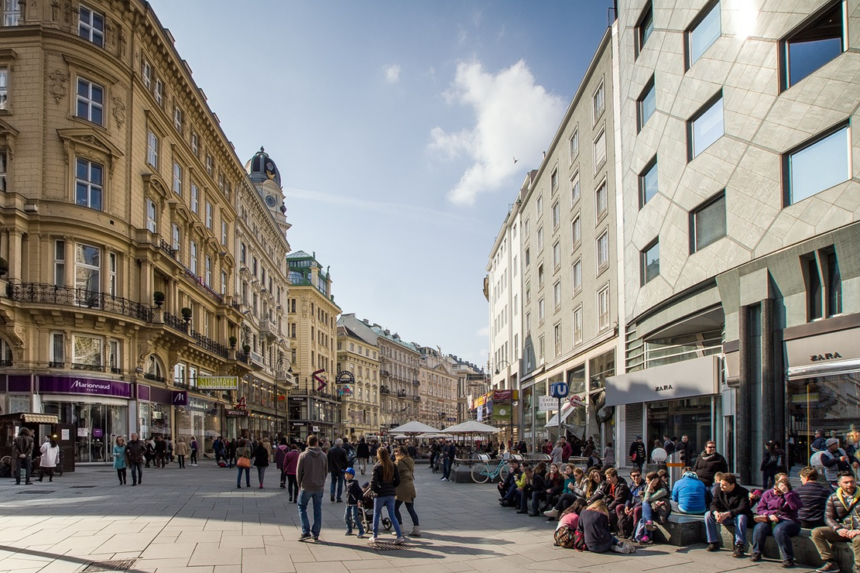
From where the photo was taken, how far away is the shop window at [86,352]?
3062cm

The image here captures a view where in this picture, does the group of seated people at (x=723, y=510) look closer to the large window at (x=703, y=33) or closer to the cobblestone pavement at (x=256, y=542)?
the cobblestone pavement at (x=256, y=542)

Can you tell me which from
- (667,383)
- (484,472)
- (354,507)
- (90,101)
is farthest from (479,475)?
(90,101)

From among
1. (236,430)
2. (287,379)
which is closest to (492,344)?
(287,379)

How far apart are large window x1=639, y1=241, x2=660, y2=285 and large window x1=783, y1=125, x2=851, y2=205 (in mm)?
7658

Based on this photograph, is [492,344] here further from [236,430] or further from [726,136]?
[726,136]

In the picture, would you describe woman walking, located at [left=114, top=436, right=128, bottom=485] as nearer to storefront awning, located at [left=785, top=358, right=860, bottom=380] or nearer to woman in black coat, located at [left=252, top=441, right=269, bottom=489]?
woman in black coat, located at [left=252, top=441, right=269, bottom=489]

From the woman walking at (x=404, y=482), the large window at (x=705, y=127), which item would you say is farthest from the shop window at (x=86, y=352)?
the large window at (x=705, y=127)

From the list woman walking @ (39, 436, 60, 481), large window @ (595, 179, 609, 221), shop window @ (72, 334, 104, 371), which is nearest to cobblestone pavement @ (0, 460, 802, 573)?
woman walking @ (39, 436, 60, 481)

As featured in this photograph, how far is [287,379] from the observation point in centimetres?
7000

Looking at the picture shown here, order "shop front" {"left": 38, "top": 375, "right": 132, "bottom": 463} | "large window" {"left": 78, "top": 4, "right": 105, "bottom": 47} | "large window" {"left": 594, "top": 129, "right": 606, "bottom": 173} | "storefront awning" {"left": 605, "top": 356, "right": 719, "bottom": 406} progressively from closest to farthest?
1. "storefront awning" {"left": 605, "top": 356, "right": 719, "bottom": 406}
2. "shop front" {"left": 38, "top": 375, "right": 132, "bottom": 463}
3. "large window" {"left": 78, "top": 4, "right": 105, "bottom": 47}
4. "large window" {"left": 594, "top": 129, "right": 606, "bottom": 173}

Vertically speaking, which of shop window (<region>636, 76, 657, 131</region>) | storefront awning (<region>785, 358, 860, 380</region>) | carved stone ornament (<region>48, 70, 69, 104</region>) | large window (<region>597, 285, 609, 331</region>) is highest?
carved stone ornament (<region>48, 70, 69, 104</region>)

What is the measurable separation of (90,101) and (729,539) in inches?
1191

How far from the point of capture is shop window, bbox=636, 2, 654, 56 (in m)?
25.7

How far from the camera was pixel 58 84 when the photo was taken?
30609 mm
